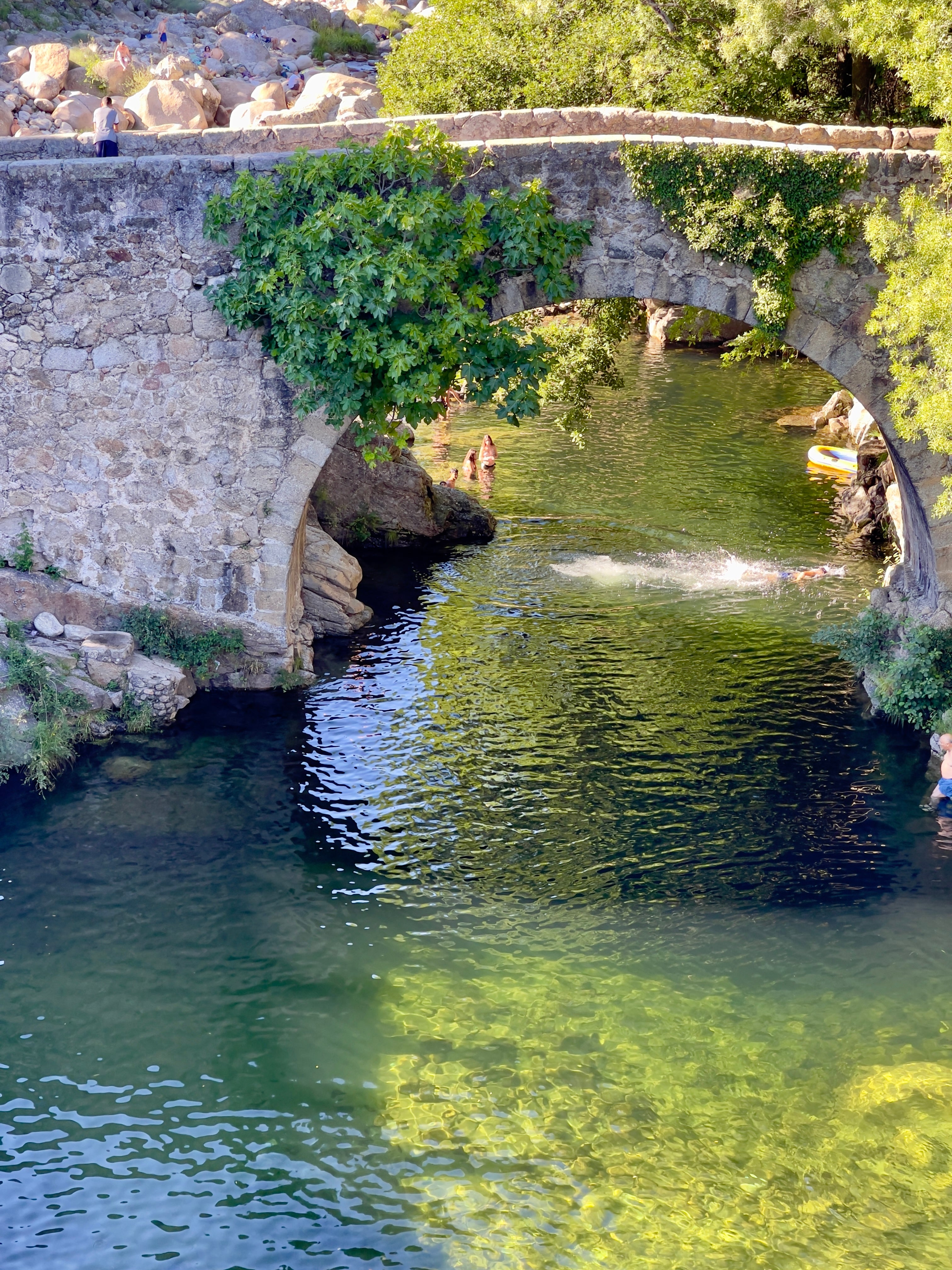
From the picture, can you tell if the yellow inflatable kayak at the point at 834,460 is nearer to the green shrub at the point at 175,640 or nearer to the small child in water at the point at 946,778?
the small child in water at the point at 946,778

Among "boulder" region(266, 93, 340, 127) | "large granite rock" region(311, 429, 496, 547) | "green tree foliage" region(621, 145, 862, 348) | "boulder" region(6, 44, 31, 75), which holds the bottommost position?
"large granite rock" region(311, 429, 496, 547)

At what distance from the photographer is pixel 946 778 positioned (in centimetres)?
1179

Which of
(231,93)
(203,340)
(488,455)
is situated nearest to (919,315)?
(203,340)

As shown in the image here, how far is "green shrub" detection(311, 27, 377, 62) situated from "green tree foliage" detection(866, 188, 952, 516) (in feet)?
106

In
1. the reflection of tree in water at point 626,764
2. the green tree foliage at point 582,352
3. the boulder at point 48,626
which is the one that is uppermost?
the green tree foliage at point 582,352

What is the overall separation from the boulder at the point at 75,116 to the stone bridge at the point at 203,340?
763 inches

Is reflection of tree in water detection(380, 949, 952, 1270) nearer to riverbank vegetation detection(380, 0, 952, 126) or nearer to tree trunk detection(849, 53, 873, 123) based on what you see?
riverbank vegetation detection(380, 0, 952, 126)

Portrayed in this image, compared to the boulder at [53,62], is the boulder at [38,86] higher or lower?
lower

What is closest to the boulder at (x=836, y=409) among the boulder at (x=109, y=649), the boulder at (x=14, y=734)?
the boulder at (x=109, y=649)

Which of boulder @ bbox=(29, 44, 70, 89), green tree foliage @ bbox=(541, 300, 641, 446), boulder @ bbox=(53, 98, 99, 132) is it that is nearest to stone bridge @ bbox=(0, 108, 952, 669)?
green tree foliage @ bbox=(541, 300, 641, 446)

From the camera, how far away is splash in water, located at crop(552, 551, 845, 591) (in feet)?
Result: 55.2

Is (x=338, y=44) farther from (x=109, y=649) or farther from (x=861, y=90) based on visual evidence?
(x=109, y=649)

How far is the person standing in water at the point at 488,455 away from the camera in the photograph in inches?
863

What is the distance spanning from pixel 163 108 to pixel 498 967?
28.4 metres
